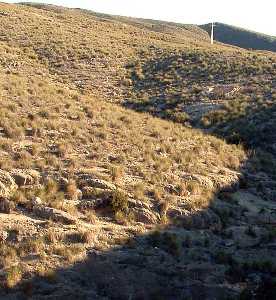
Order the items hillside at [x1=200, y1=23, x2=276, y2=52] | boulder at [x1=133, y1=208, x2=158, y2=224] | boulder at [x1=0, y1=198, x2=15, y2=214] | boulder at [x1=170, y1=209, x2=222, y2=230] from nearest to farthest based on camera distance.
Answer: boulder at [x1=0, y1=198, x2=15, y2=214]
boulder at [x1=133, y1=208, x2=158, y2=224]
boulder at [x1=170, y1=209, x2=222, y2=230]
hillside at [x1=200, y1=23, x2=276, y2=52]

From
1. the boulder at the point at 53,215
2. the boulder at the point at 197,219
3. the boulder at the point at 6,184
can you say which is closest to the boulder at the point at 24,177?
the boulder at the point at 6,184

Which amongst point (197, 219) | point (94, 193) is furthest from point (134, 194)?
point (197, 219)

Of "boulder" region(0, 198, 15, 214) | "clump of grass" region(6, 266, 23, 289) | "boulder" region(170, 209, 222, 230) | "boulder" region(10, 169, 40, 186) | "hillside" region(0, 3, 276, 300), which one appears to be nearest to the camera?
"clump of grass" region(6, 266, 23, 289)

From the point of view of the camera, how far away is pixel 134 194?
17.5 meters

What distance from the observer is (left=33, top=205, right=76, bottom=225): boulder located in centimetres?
1518

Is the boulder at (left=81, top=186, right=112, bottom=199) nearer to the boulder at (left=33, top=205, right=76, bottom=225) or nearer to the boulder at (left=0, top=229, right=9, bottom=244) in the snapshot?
the boulder at (left=33, top=205, right=76, bottom=225)

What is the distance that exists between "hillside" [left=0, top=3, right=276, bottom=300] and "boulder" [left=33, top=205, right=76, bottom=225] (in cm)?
3

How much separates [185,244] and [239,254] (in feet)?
4.82

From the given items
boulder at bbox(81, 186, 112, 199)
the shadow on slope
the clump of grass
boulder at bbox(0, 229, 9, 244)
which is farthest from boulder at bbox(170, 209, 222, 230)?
the clump of grass

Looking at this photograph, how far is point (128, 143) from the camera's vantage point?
2253 centimetres

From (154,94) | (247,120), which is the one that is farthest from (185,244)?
(154,94)

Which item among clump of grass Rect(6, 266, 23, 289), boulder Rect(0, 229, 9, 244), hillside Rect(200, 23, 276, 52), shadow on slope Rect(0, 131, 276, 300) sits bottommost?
shadow on slope Rect(0, 131, 276, 300)

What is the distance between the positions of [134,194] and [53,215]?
3141 mm

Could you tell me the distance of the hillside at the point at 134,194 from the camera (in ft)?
43.3
